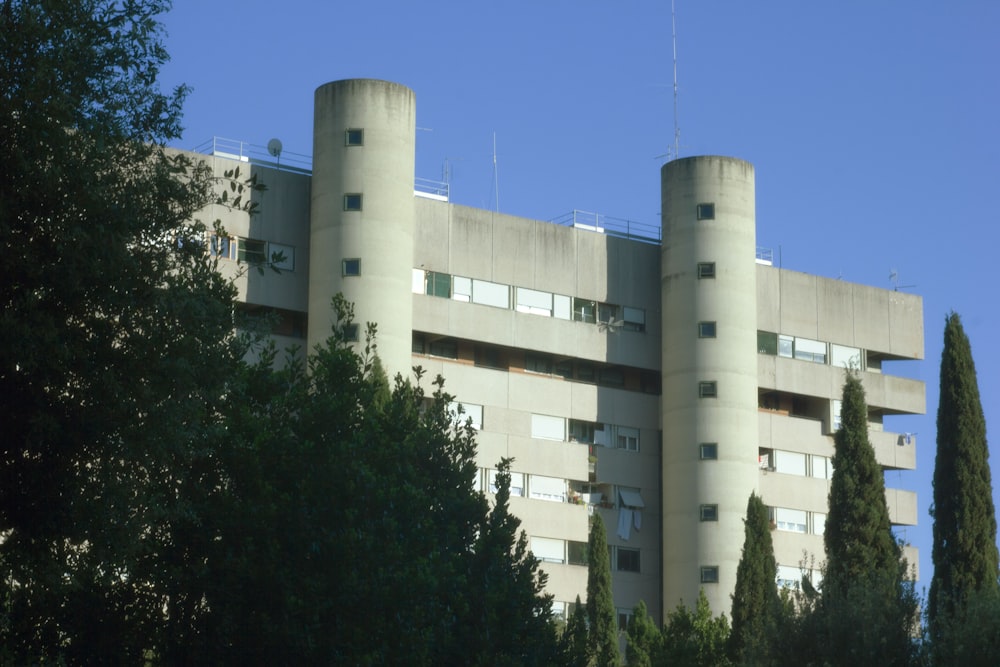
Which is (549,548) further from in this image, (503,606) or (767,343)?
(503,606)

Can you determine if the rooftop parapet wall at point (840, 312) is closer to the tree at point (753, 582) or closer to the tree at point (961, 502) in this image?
the tree at point (753, 582)

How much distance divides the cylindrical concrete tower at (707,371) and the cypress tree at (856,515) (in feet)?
59.7

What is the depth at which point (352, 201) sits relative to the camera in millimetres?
55594

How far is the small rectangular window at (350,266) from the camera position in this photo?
5506 centimetres

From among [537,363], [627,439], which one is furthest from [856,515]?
[537,363]

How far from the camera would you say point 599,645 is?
52656 mm

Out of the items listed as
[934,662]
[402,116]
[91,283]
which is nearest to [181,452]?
[91,283]

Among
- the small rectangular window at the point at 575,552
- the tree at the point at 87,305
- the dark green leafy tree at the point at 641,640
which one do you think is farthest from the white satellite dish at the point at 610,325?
the tree at the point at 87,305

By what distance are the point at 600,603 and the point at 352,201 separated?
15.7 m

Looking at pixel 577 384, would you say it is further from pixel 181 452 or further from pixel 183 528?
pixel 181 452

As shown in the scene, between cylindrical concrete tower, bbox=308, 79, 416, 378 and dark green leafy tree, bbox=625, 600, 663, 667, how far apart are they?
11.2 meters

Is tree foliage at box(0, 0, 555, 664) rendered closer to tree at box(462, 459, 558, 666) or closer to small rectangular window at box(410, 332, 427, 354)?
tree at box(462, 459, 558, 666)

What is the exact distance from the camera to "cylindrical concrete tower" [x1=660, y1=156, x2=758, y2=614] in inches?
2363

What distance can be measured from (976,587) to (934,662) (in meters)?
3.70
